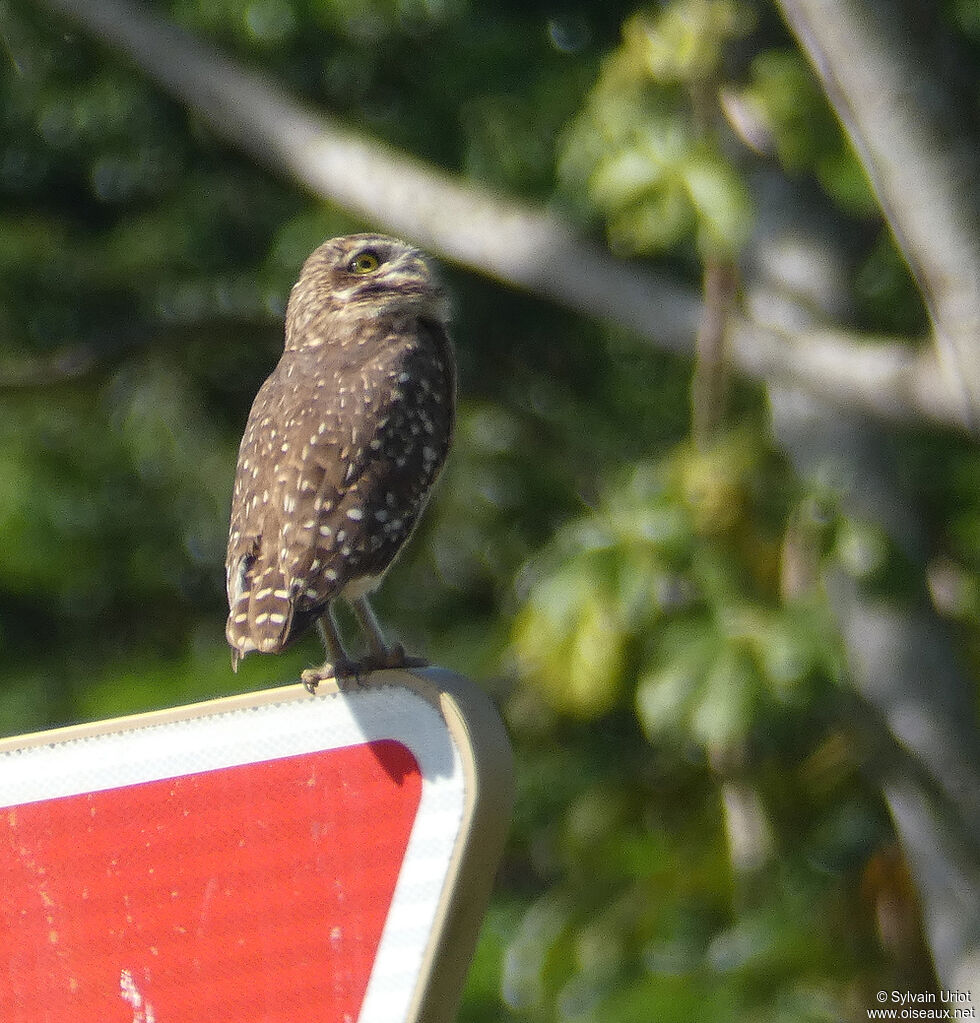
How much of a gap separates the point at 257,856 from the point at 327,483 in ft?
4.36

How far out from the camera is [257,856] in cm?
182

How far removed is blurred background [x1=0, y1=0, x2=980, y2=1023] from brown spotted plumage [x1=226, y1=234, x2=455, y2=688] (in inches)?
15.1

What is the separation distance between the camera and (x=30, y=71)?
640 centimetres

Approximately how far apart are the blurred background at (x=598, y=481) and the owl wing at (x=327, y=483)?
390mm

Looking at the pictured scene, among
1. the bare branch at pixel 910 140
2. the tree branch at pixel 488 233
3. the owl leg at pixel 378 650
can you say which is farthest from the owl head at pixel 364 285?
the bare branch at pixel 910 140

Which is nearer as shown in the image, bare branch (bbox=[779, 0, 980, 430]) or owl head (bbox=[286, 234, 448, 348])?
bare branch (bbox=[779, 0, 980, 430])

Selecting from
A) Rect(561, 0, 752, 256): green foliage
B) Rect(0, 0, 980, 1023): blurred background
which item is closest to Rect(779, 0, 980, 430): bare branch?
Rect(0, 0, 980, 1023): blurred background

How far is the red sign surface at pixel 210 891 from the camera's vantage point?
1.75m

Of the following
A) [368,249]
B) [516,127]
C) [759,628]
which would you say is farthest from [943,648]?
[516,127]

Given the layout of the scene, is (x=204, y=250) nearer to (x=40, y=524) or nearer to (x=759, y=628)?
(x=40, y=524)

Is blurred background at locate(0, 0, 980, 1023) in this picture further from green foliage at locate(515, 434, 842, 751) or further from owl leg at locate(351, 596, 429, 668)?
owl leg at locate(351, 596, 429, 668)

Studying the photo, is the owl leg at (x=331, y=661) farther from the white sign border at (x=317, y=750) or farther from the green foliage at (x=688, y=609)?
the white sign border at (x=317, y=750)

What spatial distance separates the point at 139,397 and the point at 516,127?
2250mm

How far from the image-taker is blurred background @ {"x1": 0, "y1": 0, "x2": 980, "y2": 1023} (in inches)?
121
